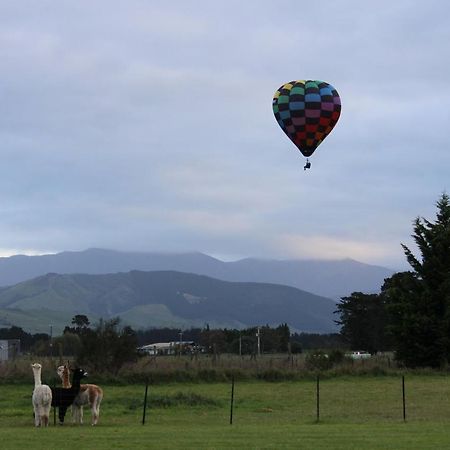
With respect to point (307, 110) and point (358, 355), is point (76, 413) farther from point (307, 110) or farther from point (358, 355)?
point (358, 355)

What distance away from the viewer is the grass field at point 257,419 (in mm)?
21234

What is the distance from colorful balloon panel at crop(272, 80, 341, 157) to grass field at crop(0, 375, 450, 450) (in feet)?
41.8

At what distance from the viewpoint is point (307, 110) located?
44281mm

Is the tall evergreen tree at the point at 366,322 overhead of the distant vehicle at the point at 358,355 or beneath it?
overhead

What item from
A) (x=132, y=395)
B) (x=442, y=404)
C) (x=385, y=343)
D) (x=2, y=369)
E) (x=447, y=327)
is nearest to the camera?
(x=442, y=404)

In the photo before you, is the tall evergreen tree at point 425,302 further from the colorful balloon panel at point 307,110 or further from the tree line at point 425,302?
the colorful balloon panel at point 307,110

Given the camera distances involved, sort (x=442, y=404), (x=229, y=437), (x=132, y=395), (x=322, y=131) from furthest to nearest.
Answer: (x=322, y=131) → (x=132, y=395) → (x=442, y=404) → (x=229, y=437)

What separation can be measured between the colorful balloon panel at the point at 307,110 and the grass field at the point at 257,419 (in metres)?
12.8

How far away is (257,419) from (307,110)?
19104mm

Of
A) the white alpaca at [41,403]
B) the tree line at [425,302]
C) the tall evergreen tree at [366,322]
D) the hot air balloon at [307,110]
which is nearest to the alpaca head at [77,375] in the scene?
the white alpaca at [41,403]

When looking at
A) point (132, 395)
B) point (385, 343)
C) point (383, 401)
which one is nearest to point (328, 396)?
point (383, 401)

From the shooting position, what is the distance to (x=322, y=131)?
4506cm

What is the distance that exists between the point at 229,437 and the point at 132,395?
59.7 feet

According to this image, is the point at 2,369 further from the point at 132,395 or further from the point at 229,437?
the point at 229,437
